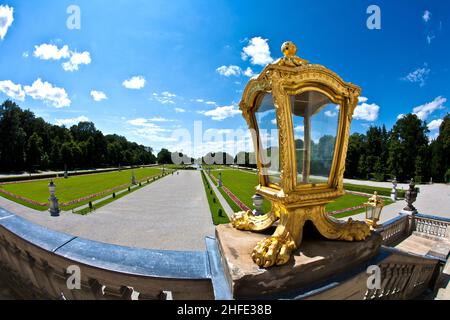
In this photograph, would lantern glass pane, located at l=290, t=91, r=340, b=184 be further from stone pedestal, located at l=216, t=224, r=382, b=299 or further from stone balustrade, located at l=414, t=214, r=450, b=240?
stone balustrade, located at l=414, t=214, r=450, b=240

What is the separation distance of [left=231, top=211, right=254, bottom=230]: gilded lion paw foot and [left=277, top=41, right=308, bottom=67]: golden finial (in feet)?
6.74

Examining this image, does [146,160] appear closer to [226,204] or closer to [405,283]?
[226,204]

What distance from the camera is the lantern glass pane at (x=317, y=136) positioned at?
264cm

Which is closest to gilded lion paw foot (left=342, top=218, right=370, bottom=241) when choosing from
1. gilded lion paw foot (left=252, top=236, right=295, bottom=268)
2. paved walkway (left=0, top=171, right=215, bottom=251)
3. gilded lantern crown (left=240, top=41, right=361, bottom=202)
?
gilded lantern crown (left=240, top=41, right=361, bottom=202)

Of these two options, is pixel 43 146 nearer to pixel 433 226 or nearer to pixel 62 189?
pixel 62 189

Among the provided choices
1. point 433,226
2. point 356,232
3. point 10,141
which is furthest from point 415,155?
point 10,141

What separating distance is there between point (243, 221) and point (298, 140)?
53.4 inches

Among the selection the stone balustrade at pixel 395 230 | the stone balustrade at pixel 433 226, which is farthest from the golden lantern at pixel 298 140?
the stone balustrade at pixel 433 226

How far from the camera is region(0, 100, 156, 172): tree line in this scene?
186 feet

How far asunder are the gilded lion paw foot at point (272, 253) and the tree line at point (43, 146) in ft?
199

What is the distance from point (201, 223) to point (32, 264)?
12.4 meters

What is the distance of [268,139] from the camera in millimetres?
2732

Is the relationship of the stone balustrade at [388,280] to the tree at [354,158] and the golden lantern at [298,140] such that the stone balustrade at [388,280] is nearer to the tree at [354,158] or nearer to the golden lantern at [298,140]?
the golden lantern at [298,140]

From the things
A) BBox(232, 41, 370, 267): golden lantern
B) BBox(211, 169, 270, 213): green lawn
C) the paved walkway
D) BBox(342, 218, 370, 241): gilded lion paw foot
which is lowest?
the paved walkway
